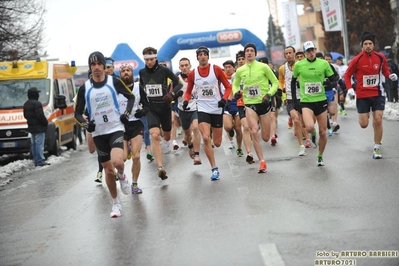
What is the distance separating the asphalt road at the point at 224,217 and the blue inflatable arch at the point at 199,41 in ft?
90.4

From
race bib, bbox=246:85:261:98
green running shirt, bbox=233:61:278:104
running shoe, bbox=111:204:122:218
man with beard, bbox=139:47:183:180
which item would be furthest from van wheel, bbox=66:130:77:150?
running shoe, bbox=111:204:122:218

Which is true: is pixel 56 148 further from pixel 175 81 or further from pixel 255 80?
pixel 255 80

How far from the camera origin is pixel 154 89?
41.9 ft

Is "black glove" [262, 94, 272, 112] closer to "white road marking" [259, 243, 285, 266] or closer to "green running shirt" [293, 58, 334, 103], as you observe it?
"green running shirt" [293, 58, 334, 103]

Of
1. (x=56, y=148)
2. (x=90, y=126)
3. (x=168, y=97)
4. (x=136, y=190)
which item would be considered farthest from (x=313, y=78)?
(x=56, y=148)

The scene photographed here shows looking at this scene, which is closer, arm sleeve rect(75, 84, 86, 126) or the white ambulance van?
arm sleeve rect(75, 84, 86, 126)

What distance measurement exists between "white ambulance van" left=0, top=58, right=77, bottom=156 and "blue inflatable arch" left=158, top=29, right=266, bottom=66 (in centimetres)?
1939

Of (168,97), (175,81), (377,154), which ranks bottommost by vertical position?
(377,154)

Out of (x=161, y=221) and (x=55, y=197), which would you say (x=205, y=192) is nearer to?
(x=161, y=221)

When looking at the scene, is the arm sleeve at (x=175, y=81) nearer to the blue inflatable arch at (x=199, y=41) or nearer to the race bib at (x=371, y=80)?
the race bib at (x=371, y=80)

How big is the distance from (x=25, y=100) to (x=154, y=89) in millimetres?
9522

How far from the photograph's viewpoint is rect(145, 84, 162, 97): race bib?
12727 mm

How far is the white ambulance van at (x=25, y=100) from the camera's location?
20875 millimetres

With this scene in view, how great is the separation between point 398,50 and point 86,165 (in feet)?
98.7
